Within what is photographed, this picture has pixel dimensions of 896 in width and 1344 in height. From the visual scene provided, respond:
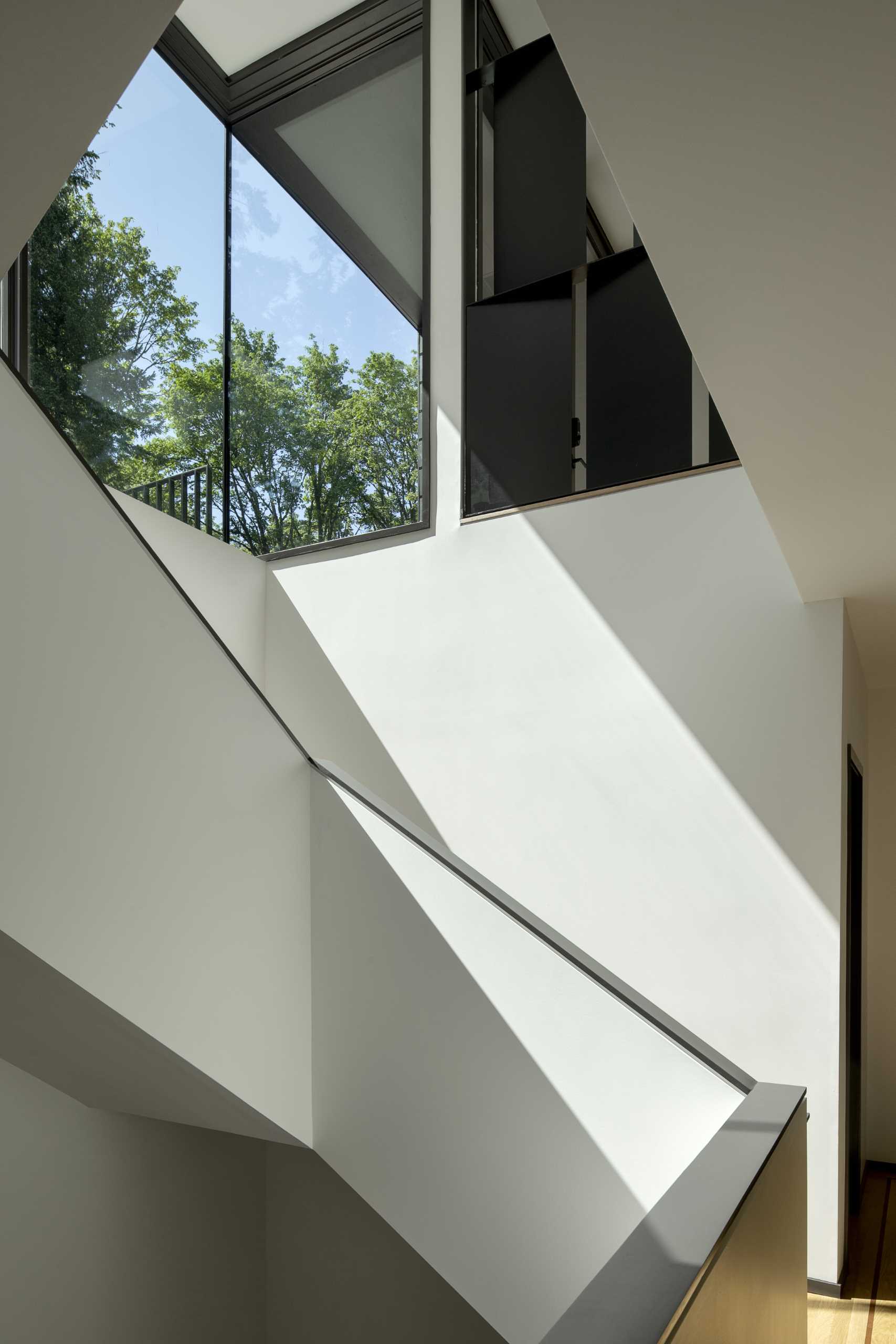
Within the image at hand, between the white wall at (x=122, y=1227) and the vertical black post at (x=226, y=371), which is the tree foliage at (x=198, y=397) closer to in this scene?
the vertical black post at (x=226, y=371)

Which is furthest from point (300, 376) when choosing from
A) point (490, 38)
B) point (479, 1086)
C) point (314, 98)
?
point (479, 1086)

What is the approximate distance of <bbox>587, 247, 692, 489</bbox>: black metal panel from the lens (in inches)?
157

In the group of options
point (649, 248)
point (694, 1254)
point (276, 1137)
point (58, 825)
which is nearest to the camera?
point (694, 1254)

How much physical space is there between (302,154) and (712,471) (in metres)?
3.38

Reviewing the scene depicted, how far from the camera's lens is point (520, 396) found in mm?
4477

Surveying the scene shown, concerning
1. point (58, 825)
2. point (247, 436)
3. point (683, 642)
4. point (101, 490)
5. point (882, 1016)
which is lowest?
point (882, 1016)

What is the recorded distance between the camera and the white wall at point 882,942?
4418 mm

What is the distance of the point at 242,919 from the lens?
2598 mm

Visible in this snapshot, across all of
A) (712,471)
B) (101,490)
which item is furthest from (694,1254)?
(712,471)

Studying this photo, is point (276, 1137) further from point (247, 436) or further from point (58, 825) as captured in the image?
point (247, 436)

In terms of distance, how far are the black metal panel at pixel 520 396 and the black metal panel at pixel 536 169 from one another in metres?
0.21

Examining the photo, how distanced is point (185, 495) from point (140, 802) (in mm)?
3215

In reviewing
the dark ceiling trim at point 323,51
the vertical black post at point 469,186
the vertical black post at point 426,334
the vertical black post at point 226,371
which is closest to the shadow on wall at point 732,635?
the vertical black post at point 426,334

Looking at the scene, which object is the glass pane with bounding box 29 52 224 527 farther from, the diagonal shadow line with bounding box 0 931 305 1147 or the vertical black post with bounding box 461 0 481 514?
the diagonal shadow line with bounding box 0 931 305 1147
